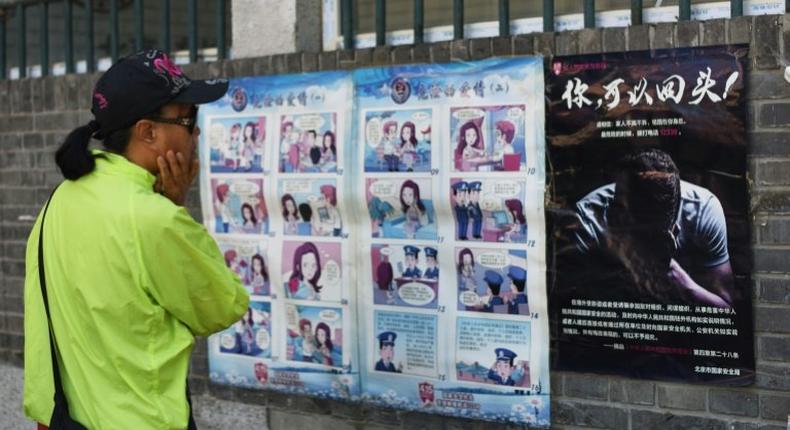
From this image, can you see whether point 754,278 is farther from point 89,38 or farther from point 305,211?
point 89,38

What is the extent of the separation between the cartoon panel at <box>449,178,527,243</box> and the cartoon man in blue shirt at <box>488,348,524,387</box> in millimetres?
540

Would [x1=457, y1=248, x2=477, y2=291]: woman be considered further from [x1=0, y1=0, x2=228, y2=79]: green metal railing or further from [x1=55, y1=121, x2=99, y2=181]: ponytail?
[x1=55, y1=121, x2=99, y2=181]: ponytail

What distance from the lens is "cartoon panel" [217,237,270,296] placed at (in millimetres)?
6176

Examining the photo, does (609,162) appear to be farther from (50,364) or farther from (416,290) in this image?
(50,364)

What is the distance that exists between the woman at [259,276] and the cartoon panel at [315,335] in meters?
0.19

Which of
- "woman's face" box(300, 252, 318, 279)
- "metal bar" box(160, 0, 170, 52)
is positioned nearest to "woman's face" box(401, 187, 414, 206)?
"woman's face" box(300, 252, 318, 279)

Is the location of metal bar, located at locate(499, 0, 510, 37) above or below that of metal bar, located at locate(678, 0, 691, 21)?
above

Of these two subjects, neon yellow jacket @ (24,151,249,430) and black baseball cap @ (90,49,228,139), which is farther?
black baseball cap @ (90,49,228,139)

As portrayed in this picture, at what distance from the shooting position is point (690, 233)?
4801mm

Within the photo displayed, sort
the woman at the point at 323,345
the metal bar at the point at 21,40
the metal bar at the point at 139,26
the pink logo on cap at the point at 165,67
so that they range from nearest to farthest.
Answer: the pink logo on cap at the point at 165,67 < the woman at the point at 323,345 < the metal bar at the point at 139,26 < the metal bar at the point at 21,40

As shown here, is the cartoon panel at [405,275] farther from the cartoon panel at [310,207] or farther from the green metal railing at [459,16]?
the green metal railing at [459,16]

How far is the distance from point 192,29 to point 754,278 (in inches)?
143

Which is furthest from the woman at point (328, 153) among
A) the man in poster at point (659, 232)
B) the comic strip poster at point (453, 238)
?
the man in poster at point (659, 232)

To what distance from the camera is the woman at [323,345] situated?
5.95 meters
